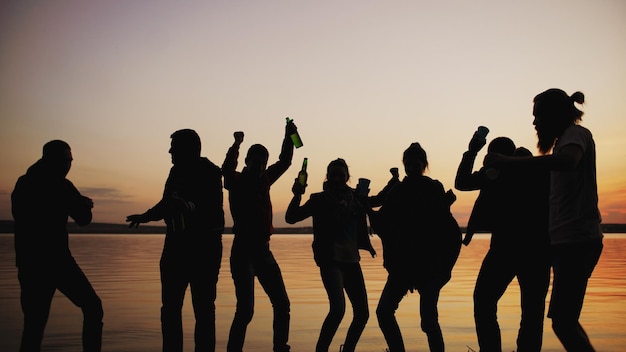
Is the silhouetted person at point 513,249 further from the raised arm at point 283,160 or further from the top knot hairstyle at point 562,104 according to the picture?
the raised arm at point 283,160

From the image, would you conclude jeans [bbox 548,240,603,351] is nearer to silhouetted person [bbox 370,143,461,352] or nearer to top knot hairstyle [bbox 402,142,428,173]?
silhouetted person [bbox 370,143,461,352]

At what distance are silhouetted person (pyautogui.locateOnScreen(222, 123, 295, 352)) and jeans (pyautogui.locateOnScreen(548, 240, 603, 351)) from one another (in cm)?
306

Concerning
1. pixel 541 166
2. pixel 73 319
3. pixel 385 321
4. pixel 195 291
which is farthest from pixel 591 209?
pixel 73 319

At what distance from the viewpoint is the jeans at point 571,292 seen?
4.36 m

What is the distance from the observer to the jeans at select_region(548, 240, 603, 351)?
14.3 feet

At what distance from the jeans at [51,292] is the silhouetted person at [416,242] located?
261cm

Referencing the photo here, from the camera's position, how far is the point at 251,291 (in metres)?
6.62

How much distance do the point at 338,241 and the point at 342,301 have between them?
61 centimetres

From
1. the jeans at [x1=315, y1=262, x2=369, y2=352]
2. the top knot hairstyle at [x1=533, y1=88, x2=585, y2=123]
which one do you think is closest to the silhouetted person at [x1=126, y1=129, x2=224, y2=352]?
the jeans at [x1=315, y1=262, x2=369, y2=352]

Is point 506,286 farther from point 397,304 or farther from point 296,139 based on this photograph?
point 296,139

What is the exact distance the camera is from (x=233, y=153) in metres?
6.61

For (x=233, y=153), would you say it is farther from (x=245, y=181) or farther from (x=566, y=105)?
(x=566, y=105)

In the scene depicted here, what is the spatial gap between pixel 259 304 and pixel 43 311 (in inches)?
257

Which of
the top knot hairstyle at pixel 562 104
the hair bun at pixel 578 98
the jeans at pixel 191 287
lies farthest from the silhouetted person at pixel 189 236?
the hair bun at pixel 578 98
